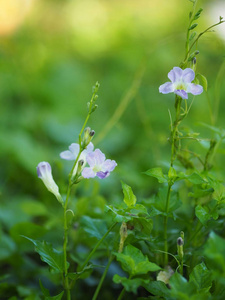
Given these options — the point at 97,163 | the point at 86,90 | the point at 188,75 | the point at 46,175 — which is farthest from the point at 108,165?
the point at 86,90

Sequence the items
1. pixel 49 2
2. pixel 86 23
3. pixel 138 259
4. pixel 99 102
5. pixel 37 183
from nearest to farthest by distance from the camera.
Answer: pixel 138 259 < pixel 37 183 < pixel 99 102 < pixel 86 23 < pixel 49 2

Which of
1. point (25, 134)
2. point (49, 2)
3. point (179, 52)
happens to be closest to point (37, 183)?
point (25, 134)

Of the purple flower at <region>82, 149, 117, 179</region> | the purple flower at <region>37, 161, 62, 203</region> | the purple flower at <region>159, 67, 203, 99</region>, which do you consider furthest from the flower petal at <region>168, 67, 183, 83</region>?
the purple flower at <region>37, 161, 62, 203</region>

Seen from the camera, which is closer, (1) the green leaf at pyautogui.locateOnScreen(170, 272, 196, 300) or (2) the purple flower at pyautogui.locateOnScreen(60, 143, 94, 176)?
(1) the green leaf at pyautogui.locateOnScreen(170, 272, 196, 300)

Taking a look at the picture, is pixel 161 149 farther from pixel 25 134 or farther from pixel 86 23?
pixel 86 23

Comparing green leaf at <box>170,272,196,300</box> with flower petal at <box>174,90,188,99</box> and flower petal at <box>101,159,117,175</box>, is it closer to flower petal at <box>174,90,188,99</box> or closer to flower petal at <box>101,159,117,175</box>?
flower petal at <box>101,159,117,175</box>

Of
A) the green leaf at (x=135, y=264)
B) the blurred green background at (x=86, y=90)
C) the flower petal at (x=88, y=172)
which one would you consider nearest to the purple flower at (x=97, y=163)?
the flower petal at (x=88, y=172)

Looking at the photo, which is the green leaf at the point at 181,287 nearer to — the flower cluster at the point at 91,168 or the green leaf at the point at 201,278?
the green leaf at the point at 201,278
